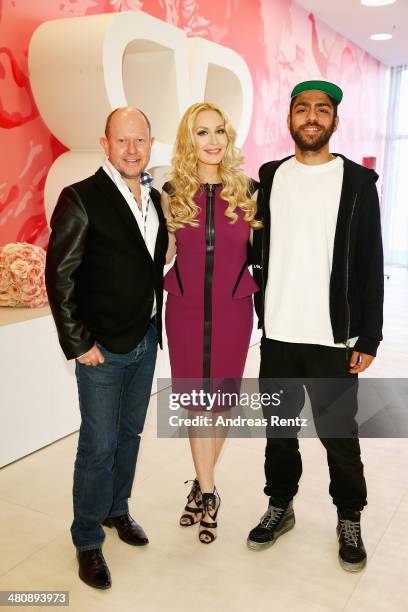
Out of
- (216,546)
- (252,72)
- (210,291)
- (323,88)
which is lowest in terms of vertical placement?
(216,546)

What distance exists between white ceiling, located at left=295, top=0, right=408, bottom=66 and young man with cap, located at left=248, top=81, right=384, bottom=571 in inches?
188

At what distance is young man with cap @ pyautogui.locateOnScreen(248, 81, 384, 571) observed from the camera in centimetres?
180

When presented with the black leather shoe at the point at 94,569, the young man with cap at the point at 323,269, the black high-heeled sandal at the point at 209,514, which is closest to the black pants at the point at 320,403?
the young man with cap at the point at 323,269

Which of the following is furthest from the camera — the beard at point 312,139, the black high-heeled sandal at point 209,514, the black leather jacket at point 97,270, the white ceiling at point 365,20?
the white ceiling at point 365,20

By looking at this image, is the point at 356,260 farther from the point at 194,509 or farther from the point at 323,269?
the point at 194,509

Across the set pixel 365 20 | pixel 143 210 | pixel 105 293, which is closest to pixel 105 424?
pixel 105 293

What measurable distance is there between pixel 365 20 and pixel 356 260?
5.75 meters

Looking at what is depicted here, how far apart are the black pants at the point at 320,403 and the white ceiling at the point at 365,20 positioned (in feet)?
16.7

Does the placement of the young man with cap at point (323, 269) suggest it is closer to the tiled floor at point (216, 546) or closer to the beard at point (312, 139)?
the beard at point (312, 139)

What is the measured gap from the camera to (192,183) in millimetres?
1933

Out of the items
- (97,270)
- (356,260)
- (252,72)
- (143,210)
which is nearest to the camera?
(97,270)

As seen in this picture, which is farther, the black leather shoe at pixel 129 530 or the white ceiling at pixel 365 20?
the white ceiling at pixel 365 20

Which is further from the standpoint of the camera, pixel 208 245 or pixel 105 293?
pixel 208 245

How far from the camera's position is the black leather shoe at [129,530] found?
201 centimetres
